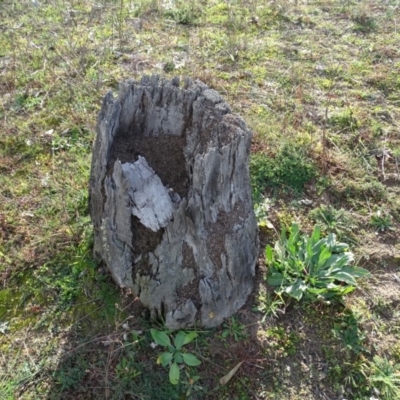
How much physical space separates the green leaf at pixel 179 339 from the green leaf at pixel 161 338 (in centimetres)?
5

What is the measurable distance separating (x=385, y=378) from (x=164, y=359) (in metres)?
1.52

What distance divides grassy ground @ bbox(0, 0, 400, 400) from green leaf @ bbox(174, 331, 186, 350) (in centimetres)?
11

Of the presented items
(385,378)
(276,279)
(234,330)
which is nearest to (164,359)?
(234,330)

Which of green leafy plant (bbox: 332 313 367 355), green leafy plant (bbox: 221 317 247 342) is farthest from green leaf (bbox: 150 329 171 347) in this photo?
green leafy plant (bbox: 332 313 367 355)

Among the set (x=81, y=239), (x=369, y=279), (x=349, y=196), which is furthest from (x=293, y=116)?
(x=81, y=239)

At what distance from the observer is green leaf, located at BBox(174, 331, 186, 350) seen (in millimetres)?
2713

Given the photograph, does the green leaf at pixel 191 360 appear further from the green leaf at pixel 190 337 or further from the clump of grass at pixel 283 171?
the clump of grass at pixel 283 171

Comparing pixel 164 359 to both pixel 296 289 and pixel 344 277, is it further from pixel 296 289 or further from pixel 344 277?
pixel 344 277

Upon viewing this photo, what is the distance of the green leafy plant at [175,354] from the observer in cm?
259

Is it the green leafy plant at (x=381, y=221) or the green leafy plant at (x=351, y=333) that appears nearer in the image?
the green leafy plant at (x=351, y=333)

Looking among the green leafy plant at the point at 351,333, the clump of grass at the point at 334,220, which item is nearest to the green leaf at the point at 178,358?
the green leafy plant at the point at 351,333

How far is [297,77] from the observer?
5.40m

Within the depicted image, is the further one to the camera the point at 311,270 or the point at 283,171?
the point at 283,171

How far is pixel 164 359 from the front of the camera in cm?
265
